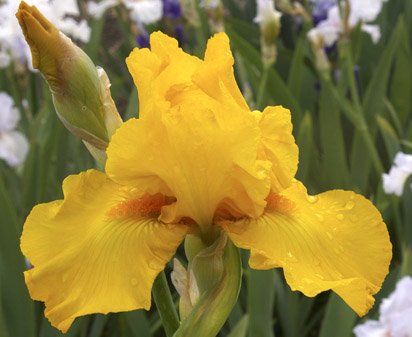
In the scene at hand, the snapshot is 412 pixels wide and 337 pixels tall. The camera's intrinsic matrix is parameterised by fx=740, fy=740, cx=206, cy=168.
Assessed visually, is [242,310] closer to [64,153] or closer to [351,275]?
[64,153]

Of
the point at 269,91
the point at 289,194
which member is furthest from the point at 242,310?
the point at 289,194

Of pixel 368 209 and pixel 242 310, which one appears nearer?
pixel 368 209

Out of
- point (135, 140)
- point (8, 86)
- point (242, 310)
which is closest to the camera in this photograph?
point (135, 140)

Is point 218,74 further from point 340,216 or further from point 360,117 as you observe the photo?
point 360,117

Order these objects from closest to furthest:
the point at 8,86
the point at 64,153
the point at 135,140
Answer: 1. the point at 135,140
2. the point at 64,153
3. the point at 8,86

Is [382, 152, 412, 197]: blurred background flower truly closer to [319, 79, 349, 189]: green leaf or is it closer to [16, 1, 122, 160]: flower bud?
[319, 79, 349, 189]: green leaf

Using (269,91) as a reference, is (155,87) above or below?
above

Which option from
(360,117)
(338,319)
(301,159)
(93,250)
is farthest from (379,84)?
(93,250)
